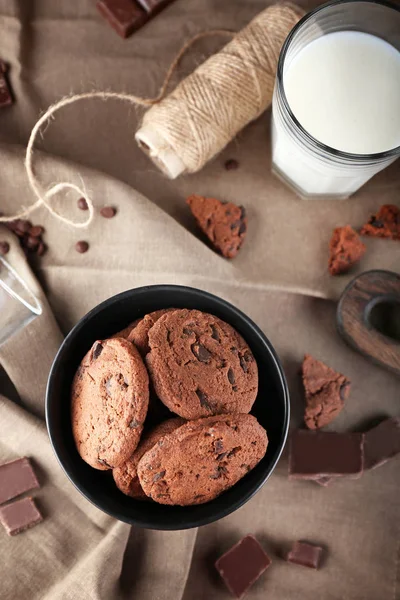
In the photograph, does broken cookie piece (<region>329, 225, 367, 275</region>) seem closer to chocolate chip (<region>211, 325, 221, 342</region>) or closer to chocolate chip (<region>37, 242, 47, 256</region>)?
chocolate chip (<region>211, 325, 221, 342</region>)

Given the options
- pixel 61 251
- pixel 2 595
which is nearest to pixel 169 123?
pixel 61 251

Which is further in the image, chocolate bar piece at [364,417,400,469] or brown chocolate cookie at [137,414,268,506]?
chocolate bar piece at [364,417,400,469]

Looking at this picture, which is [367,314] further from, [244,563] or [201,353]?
[244,563]

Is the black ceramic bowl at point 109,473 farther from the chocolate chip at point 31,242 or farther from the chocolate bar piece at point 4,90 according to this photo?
the chocolate bar piece at point 4,90

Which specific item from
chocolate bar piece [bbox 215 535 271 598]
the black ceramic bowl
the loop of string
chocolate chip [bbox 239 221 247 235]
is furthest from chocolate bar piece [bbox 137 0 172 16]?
chocolate bar piece [bbox 215 535 271 598]


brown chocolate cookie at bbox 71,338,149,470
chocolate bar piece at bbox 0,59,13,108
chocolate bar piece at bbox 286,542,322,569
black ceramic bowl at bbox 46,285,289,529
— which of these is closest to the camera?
brown chocolate cookie at bbox 71,338,149,470

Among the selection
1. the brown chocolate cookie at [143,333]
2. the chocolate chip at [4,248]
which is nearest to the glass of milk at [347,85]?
the brown chocolate cookie at [143,333]

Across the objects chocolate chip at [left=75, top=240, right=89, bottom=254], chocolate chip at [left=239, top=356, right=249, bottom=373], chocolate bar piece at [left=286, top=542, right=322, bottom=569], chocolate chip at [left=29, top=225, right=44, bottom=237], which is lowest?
chocolate bar piece at [left=286, top=542, right=322, bottom=569]
